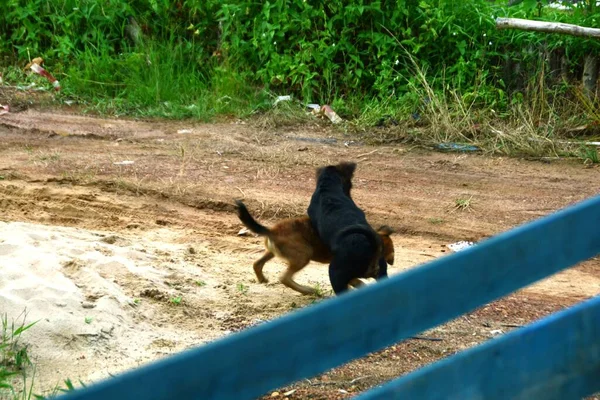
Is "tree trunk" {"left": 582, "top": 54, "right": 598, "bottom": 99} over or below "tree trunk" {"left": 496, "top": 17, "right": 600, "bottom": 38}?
below

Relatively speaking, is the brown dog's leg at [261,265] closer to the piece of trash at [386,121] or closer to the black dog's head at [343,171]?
the black dog's head at [343,171]

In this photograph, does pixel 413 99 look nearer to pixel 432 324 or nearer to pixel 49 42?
pixel 49 42

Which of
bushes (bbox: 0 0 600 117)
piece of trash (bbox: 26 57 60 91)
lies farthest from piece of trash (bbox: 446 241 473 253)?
piece of trash (bbox: 26 57 60 91)

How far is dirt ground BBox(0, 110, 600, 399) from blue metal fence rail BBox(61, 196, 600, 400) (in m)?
2.48

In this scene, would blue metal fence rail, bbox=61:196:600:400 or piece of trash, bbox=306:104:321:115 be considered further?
piece of trash, bbox=306:104:321:115

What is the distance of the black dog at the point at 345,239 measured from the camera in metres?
5.45

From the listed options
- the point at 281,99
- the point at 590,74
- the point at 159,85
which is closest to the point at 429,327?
the point at 590,74

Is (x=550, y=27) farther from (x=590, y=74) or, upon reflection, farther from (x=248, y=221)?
(x=248, y=221)

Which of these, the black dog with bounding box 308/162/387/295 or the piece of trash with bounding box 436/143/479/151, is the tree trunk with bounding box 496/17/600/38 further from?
the black dog with bounding box 308/162/387/295

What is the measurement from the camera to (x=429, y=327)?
2.03 metres

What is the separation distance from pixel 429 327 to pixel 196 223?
5521 millimetres

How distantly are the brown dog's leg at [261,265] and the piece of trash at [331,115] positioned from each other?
4920 millimetres

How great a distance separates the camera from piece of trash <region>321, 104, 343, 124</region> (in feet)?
35.5

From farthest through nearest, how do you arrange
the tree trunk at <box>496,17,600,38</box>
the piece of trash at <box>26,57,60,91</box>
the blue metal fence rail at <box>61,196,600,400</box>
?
the piece of trash at <box>26,57,60,91</box> → the tree trunk at <box>496,17,600,38</box> → the blue metal fence rail at <box>61,196,600,400</box>
